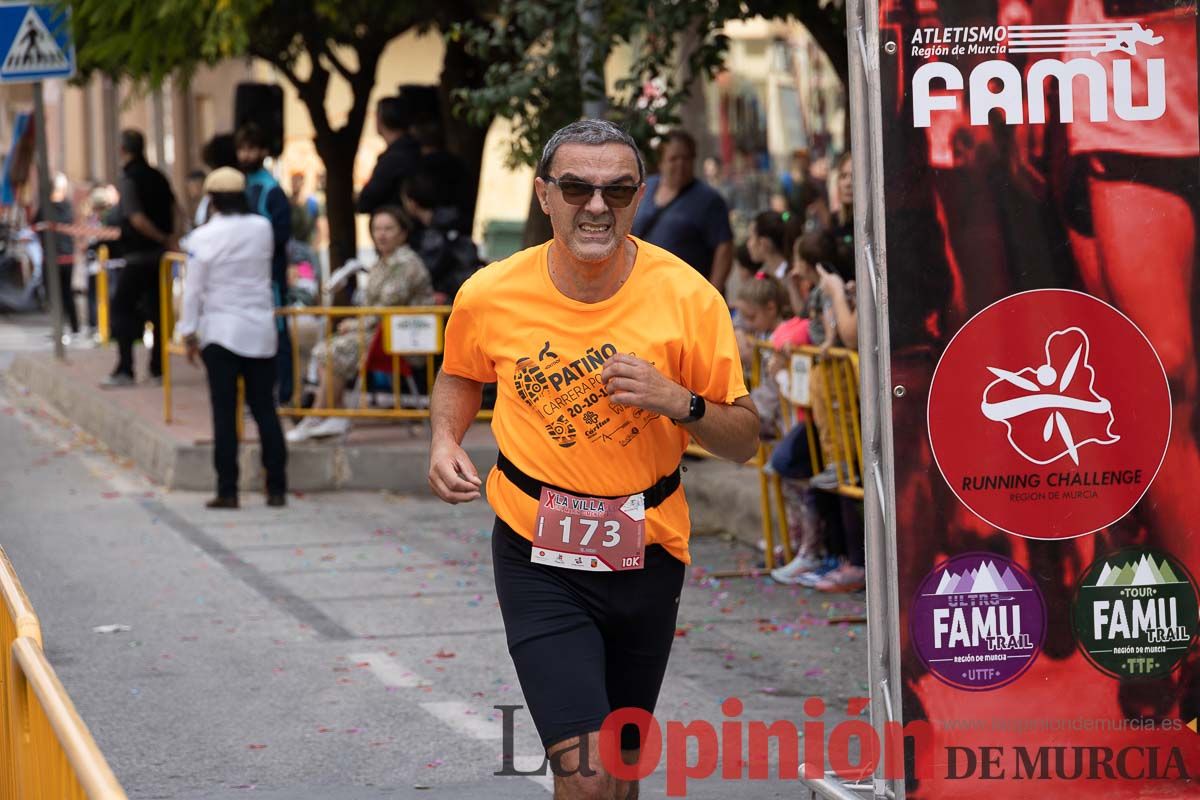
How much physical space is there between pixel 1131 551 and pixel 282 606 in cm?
503

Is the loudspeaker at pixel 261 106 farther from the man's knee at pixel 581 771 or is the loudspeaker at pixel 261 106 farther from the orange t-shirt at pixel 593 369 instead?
the man's knee at pixel 581 771

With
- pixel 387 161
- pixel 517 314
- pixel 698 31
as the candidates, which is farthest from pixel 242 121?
pixel 517 314

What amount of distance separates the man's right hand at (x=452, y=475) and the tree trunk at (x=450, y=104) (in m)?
11.9

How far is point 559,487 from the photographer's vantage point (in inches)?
187

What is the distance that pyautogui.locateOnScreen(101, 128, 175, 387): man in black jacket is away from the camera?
17109 mm

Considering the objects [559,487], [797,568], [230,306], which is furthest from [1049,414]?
[230,306]

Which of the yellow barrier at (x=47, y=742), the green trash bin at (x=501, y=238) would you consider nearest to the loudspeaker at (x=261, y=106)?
the green trash bin at (x=501, y=238)

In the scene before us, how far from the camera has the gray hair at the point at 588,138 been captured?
4.76 metres

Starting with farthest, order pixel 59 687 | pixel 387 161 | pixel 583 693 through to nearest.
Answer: pixel 387 161 < pixel 583 693 < pixel 59 687

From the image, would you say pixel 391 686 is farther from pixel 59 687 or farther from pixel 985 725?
pixel 59 687

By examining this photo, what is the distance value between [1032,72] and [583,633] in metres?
1.68

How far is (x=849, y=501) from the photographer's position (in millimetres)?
9438

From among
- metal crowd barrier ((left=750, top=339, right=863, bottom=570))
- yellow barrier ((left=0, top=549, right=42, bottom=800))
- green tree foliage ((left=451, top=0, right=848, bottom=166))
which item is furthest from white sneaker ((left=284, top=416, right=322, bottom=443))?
yellow barrier ((left=0, top=549, right=42, bottom=800))

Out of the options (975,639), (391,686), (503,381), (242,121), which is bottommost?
(391,686)
